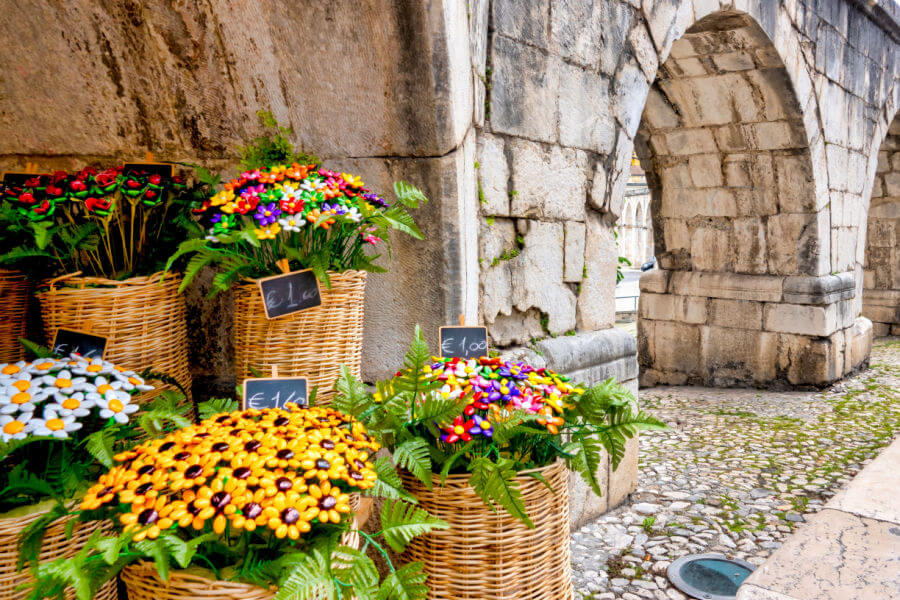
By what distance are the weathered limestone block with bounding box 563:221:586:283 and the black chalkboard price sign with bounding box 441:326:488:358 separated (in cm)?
114

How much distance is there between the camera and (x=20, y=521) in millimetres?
1235

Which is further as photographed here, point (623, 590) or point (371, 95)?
point (623, 590)

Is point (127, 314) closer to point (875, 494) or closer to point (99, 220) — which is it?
point (99, 220)

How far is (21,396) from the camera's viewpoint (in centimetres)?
132

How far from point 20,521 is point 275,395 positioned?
1.78ft

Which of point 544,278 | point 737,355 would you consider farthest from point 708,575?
point 737,355

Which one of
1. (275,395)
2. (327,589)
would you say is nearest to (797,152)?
(275,395)

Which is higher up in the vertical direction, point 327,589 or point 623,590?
point 327,589

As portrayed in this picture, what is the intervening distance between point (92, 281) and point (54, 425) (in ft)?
1.57

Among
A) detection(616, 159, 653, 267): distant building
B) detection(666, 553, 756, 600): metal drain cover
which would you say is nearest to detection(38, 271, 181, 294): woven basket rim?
detection(666, 553, 756, 600): metal drain cover

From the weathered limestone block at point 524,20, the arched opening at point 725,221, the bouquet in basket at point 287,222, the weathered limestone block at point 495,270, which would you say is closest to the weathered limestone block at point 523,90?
the weathered limestone block at point 524,20

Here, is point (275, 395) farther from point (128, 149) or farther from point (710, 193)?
point (710, 193)

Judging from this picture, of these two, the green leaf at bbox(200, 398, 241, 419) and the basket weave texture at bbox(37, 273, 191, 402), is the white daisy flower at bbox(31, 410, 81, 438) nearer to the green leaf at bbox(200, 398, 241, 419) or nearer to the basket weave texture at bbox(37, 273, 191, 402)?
the green leaf at bbox(200, 398, 241, 419)

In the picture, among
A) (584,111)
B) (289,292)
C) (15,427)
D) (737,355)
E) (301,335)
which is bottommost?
(737,355)
